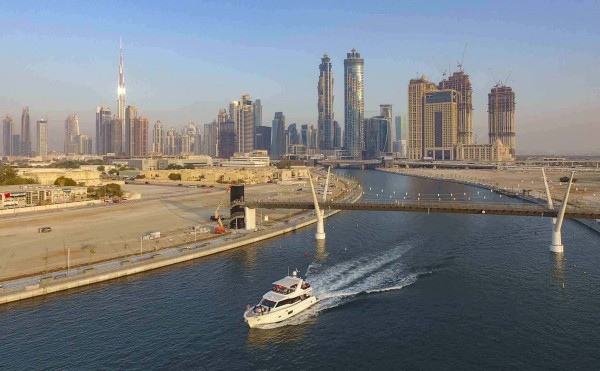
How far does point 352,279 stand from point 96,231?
4670cm

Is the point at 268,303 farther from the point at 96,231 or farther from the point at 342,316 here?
the point at 96,231

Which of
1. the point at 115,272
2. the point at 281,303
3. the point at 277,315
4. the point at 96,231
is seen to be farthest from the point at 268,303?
the point at 96,231

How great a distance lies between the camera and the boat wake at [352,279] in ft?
137

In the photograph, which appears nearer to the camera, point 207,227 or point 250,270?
point 250,270

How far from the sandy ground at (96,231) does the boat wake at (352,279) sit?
2464cm

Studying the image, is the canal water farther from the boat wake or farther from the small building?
the small building

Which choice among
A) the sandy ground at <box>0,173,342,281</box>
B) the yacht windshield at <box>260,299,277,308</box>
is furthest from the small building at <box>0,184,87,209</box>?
the yacht windshield at <box>260,299,277,308</box>

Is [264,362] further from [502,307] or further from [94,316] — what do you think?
[502,307]

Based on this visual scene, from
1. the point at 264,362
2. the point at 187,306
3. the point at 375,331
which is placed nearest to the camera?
the point at 264,362

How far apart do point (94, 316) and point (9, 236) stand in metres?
40.5

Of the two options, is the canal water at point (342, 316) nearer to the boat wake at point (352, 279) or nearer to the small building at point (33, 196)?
the boat wake at point (352, 279)

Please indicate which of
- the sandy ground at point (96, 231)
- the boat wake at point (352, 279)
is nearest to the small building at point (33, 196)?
the sandy ground at point (96, 231)

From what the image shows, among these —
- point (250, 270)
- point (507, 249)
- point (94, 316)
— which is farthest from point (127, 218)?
point (507, 249)

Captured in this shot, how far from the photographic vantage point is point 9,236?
6912 centimetres
